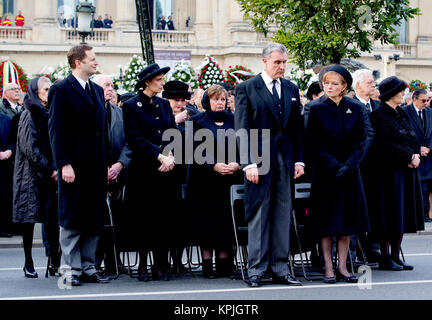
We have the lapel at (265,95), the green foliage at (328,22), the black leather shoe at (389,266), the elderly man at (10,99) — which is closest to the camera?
the lapel at (265,95)

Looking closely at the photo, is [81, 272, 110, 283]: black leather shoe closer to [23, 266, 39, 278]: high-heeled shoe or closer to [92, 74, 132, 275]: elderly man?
[92, 74, 132, 275]: elderly man

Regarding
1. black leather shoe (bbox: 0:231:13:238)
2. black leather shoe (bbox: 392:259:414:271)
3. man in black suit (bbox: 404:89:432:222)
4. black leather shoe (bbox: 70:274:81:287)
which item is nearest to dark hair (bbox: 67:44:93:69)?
black leather shoe (bbox: 70:274:81:287)

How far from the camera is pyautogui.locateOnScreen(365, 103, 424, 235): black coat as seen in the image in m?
11.0

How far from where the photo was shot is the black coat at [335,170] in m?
9.72

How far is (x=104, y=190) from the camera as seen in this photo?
1004cm

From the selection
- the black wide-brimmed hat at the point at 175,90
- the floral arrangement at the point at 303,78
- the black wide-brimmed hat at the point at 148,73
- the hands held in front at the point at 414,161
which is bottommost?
the hands held in front at the point at 414,161

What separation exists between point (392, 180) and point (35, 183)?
4326 mm

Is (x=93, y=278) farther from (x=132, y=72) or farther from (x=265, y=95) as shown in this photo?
(x=132, y=72)

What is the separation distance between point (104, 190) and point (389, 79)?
12.8 ft

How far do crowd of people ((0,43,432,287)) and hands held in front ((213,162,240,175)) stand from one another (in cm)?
4

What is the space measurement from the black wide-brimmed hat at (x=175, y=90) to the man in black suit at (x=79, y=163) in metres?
1.29

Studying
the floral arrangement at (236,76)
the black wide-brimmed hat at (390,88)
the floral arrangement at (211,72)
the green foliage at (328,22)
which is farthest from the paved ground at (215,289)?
the green foliage at (328,22)

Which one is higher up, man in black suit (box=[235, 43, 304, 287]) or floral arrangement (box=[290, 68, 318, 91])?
floral arrangement (box=[290, 68, 318, 91])

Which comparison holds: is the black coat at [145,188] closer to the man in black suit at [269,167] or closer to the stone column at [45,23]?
the man in black suit at [269,167]
